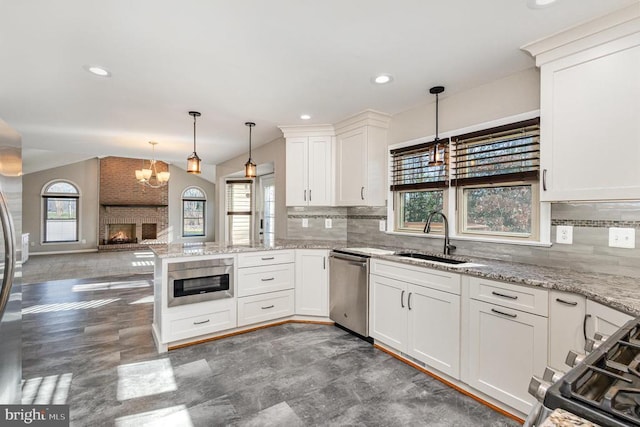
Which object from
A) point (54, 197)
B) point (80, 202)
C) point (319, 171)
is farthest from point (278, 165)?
point (54, 197)

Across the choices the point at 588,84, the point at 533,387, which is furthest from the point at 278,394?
the point at 588,84

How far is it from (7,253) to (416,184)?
3.15 m

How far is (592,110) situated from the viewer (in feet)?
6.11

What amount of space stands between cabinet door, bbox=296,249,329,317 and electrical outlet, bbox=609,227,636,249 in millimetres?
2439

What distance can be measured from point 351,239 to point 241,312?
1669mm

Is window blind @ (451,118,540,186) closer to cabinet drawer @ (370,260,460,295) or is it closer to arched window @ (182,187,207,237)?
cabinet drawer @ (370,260,460,295)

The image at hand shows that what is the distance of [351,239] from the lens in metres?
4.15

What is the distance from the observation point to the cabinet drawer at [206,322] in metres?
2.93

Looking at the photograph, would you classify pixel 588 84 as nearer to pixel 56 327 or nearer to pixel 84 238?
pixel 56 327

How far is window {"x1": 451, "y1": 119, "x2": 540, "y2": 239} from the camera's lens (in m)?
2.44

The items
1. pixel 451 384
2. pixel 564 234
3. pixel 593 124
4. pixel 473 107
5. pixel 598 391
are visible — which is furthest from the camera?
pixel 473 107

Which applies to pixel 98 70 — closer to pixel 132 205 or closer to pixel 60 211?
pixel 132 205

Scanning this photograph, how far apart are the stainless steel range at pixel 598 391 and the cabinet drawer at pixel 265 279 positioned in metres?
2.95

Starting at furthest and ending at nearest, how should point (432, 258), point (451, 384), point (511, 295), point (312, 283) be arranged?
point (312, 283) → point (432, 258) → point (451, 384) → point (511, 295)
